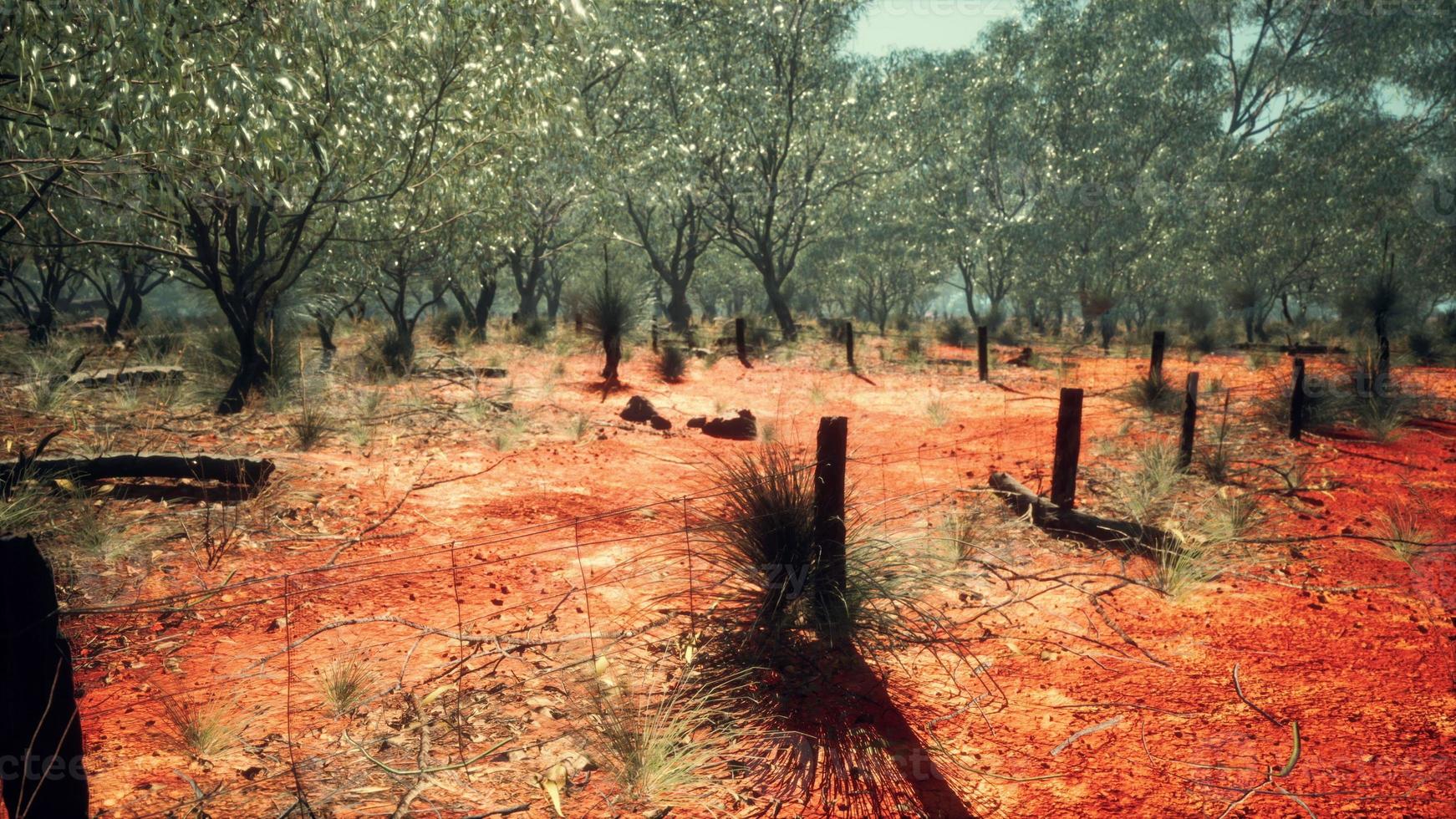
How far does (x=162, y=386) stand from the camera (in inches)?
416

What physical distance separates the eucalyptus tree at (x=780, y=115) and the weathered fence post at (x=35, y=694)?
21420 mm

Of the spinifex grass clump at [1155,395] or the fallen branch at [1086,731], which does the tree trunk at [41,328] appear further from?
the spinifex grass clump at [1155,395]

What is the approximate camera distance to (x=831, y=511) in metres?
4.45

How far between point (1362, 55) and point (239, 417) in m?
34.1

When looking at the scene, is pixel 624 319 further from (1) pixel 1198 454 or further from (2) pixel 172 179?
(1) pixel 1198 454

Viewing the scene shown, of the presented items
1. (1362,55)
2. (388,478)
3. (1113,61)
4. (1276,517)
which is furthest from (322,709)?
(1362,55)

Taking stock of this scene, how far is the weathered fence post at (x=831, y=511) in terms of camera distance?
4.42 metres

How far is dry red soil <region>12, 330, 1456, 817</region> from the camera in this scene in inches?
130

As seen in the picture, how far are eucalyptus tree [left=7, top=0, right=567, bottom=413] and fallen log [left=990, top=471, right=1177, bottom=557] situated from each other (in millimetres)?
6905

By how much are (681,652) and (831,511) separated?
43.6 inches

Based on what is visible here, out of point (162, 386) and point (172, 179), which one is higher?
point (172, 179)

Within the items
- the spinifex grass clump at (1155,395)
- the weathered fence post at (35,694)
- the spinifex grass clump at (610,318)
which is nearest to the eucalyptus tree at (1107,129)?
the spinifex grass clump at (1155,395)

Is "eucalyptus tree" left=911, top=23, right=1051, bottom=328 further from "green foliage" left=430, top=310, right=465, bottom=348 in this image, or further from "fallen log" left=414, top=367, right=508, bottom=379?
"fallen log" left=414, top=367, right=508, bottom=379

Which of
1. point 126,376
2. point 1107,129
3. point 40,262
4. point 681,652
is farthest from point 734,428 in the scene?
point 1107,129
